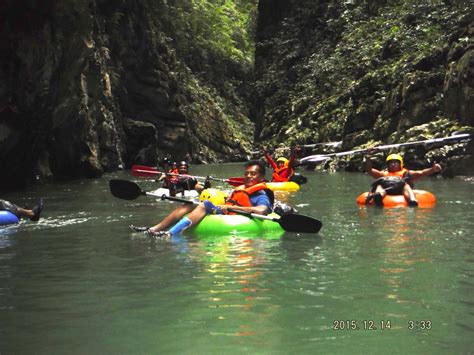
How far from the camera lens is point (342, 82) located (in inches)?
1356

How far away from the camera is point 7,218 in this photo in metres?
8.79

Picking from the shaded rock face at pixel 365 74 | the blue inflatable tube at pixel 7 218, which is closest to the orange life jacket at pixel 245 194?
the blue inflatable tube at pixel 7 218

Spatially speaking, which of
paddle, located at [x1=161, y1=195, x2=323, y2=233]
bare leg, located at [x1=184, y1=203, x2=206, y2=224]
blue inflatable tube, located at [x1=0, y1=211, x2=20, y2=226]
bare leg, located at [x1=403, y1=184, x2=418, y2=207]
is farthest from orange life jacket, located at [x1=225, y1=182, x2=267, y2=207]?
bare leg, located at [x1=403, y1=184, x2=418, y2=207]

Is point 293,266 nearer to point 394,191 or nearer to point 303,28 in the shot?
point 394,191

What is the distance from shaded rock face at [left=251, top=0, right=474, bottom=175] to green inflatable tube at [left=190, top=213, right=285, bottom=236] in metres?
13.1

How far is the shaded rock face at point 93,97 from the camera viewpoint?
48.0ft

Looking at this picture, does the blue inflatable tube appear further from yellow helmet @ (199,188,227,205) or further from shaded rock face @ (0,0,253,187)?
shaded rock face @ (0,0,253,187)

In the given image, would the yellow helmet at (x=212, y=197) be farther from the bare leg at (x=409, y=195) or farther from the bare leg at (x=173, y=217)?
the bare leg at (x=409, y=195)


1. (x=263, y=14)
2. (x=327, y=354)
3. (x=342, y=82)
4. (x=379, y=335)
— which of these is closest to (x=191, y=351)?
(x=327, y=354)

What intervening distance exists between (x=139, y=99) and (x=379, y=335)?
3450cm

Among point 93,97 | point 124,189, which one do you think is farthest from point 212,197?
point 93,97

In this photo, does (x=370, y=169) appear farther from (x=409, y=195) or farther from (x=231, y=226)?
(x=231, y=226)

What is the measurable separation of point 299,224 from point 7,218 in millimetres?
4259

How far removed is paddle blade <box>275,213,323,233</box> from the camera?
7.41m
